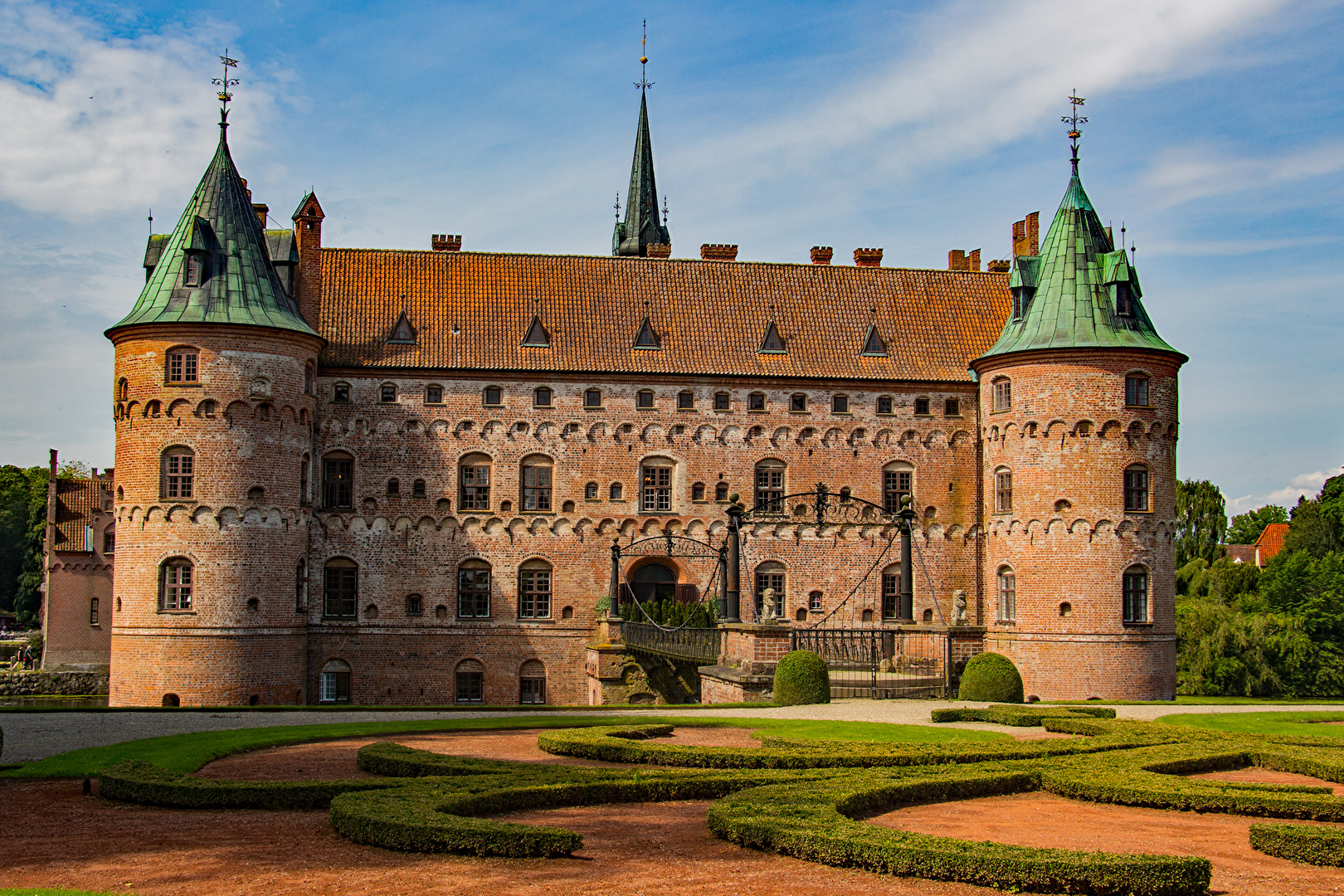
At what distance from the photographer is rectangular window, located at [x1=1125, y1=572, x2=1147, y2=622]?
115ft

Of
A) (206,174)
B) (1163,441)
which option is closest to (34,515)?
(206,174)

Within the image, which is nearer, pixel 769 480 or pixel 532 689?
pixel 532 689

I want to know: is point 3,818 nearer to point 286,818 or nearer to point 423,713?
point 286,818

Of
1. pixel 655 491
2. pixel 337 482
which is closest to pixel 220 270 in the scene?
pixel 337 482

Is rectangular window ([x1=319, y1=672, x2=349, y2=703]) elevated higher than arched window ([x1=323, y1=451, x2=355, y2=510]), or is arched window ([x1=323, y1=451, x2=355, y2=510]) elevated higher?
arched window ([x1=323, y1=451, x2=355, y2=510])

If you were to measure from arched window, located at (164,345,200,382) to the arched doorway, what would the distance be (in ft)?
46.9

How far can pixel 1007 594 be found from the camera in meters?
36.7

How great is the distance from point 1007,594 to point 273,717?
21.9 metres

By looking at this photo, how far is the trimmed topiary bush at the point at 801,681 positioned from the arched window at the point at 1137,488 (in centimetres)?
1544

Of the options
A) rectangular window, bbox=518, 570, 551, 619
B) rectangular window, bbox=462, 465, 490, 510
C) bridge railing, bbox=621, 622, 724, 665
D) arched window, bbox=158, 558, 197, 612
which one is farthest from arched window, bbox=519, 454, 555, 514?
arched window, bbox=158, 558, 197, 612

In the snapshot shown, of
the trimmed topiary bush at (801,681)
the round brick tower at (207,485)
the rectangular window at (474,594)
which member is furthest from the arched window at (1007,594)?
the round brick tower at (207,485)

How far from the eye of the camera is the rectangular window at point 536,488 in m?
38.7

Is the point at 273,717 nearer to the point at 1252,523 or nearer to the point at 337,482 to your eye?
the point at 337,482

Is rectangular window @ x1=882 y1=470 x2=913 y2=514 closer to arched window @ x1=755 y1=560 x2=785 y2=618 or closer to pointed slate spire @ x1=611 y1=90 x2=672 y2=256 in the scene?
arched window @ x1=755 y1=560 x2=785 y2=618
